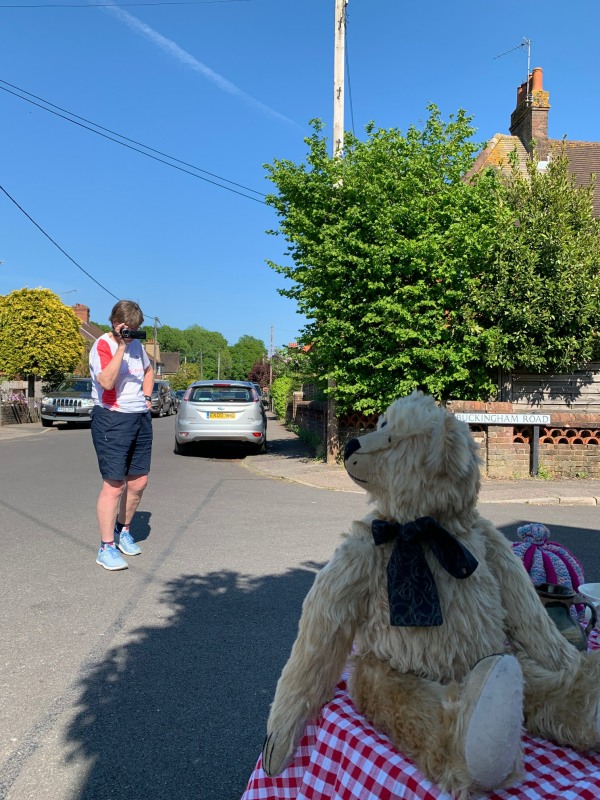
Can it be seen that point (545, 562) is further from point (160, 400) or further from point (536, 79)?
point (160, 400)

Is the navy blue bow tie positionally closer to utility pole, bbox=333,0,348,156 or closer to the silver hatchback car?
utility pole, bbox=333,0,348,156

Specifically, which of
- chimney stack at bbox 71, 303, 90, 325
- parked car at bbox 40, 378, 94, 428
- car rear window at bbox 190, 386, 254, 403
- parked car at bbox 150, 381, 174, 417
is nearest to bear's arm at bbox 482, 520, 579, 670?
car rear window at bbox 190, 386, 254, 403

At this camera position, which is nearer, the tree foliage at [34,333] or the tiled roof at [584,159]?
the tiled roof at [584,159]

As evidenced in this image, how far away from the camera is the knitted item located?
2102mm

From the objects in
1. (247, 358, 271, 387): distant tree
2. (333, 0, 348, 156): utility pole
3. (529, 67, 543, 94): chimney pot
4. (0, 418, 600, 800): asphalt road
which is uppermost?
(529, 67, 543, 94): chimney pot


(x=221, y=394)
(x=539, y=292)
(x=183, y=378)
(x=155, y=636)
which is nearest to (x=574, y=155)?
(x=539, y=292)

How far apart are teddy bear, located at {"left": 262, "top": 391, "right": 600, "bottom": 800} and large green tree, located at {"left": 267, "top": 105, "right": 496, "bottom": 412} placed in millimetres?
7894

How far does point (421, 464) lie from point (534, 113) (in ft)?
59.8

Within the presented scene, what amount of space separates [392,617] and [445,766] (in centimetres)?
A: 33

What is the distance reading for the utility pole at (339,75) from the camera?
453 inches

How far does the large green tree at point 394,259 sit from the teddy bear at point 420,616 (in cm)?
789

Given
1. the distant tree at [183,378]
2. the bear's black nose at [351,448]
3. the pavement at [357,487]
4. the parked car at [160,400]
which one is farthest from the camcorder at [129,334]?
the distant tree at [183,378]

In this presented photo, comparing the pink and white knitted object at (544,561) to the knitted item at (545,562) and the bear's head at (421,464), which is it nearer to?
the knitted item at (545,562)

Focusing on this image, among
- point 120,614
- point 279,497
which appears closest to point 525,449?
point 279,497
